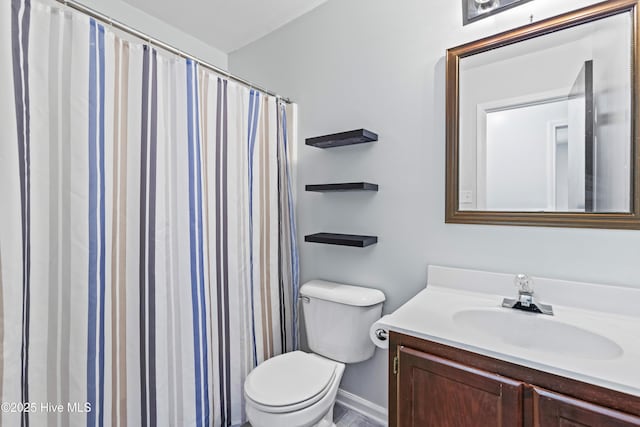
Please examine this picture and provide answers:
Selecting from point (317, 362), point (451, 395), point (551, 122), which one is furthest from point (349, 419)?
point (551, 122)

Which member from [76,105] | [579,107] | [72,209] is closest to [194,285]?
[72,209]

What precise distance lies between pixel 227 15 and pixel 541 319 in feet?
7.39

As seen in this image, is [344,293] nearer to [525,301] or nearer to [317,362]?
[317,362]

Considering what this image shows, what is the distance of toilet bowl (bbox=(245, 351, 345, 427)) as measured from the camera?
3.94 ft

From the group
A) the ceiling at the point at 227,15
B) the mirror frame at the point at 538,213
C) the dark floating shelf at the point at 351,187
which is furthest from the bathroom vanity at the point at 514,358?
the ceiling at the point at 227,15

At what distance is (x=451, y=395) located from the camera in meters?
0.93

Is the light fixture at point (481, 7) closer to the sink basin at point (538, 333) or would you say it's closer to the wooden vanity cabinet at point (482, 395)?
the sink basin at point (538, 333)

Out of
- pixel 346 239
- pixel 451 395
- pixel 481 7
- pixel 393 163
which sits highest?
pixel 481 7

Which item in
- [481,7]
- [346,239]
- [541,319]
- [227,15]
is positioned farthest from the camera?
[227,15]

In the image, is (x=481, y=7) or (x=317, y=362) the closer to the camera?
(x=481, y=7)

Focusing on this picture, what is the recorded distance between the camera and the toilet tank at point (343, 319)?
1.52 meters

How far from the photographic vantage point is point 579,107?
1.15m

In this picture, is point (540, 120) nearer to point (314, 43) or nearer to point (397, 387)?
point (397, 387)

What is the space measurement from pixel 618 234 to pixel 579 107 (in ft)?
1.58
